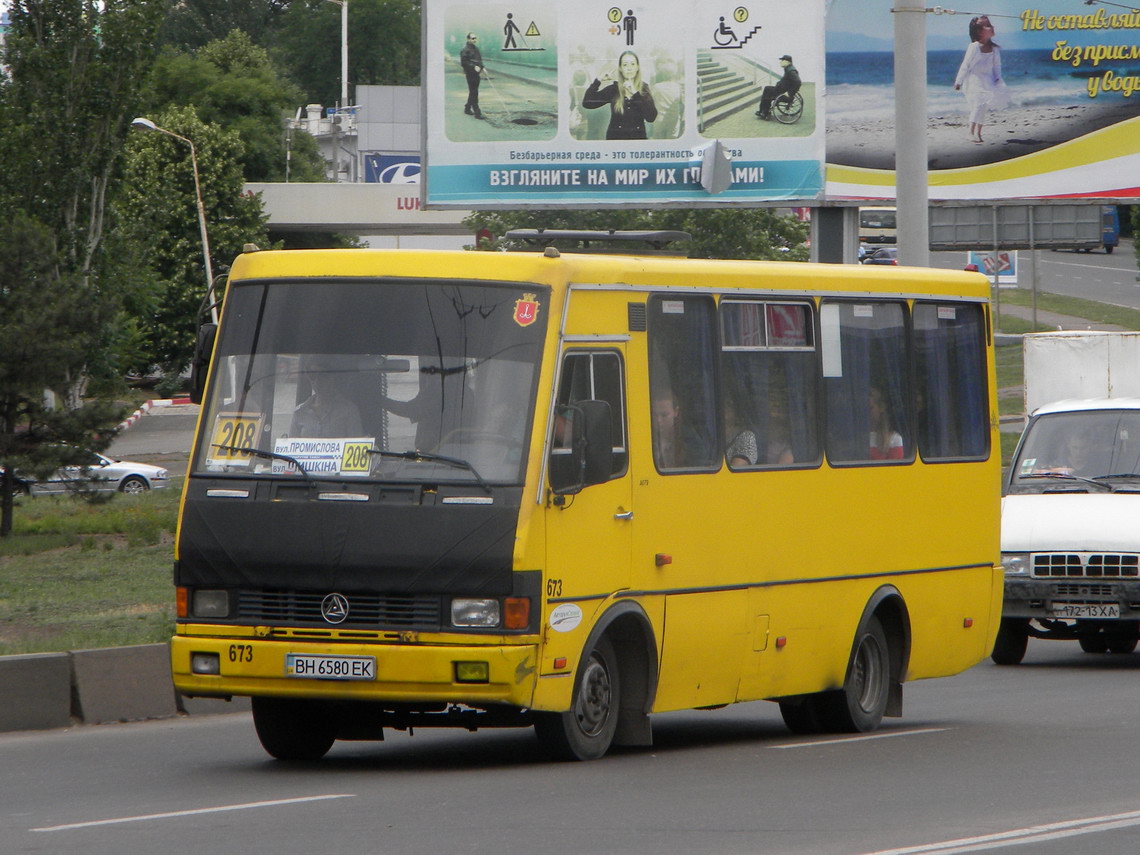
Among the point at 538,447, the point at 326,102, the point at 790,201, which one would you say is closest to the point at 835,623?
the point at 538,447

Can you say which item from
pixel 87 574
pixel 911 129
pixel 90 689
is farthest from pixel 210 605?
pixel 87 574

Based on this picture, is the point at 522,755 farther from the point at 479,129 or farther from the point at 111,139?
the point at 111,139

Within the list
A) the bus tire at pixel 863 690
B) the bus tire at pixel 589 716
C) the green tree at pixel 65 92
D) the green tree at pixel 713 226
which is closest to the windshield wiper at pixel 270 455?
the bus tire at pixel 589 716

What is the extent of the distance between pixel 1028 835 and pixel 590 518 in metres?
2.71

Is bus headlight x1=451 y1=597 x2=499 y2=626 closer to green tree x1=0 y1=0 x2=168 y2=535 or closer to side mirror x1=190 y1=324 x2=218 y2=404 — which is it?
side mirror x1=190 y1=324 x2=218 y2=404

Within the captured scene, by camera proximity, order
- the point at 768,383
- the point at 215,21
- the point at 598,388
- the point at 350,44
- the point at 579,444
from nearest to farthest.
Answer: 1. the point at 579,444
2. the point at 598,388
3. the point at 768,383
4. the point at 215,21
5. the point at 350,44

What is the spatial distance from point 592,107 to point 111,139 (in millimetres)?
8298

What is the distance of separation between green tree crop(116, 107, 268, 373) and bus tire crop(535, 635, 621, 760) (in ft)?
156

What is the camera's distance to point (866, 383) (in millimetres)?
12094

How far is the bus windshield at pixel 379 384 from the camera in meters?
9.44

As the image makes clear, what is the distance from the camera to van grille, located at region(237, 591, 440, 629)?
30.5 feet

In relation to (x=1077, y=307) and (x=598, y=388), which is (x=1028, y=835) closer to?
(x=598, y=388)

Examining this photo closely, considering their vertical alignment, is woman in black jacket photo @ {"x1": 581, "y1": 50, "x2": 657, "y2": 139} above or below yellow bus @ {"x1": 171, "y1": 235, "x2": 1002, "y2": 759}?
above

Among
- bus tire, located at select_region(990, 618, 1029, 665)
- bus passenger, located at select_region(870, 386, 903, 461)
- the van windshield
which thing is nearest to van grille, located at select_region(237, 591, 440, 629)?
bus passenger, located at select_region(870, 386, 903, 461)
